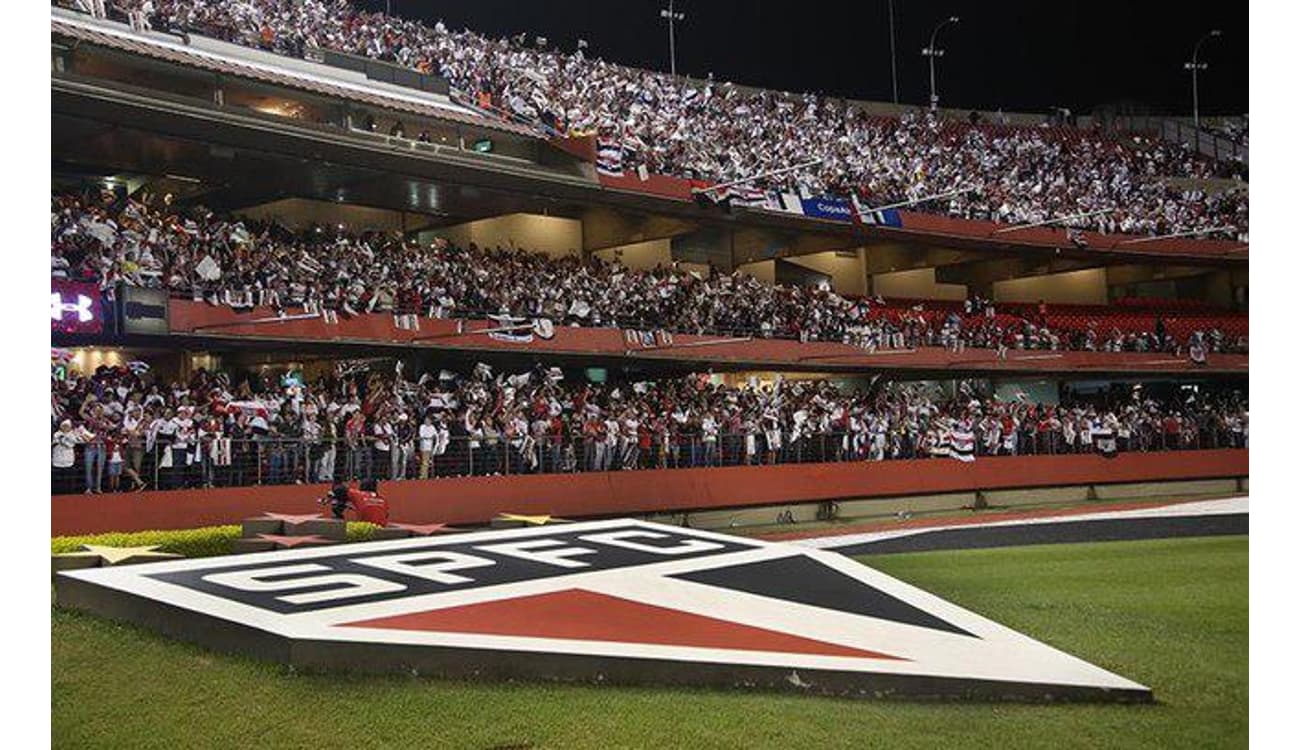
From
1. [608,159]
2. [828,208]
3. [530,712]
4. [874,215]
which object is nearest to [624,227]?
[608,159]

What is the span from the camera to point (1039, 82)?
45.1ft

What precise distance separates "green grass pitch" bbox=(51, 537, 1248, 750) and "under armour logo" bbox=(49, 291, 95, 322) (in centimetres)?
376

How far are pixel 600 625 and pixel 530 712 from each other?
78cm

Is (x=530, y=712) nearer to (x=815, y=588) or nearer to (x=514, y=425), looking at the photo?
(x=815, y=588)

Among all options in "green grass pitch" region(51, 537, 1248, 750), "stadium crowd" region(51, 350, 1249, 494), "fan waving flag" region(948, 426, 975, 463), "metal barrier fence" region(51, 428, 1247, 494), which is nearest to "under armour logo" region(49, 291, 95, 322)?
"stadium crowd" region(51, 350, 1249, 494)

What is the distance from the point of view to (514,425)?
43.8ft

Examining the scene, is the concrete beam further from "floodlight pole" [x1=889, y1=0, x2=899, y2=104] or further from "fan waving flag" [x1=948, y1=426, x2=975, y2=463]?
"fan waving flag" [x1=948, y1=426, x2=975, y2=463]

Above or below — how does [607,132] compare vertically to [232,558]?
above

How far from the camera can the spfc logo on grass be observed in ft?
16.8

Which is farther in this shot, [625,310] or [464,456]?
[625,310]
